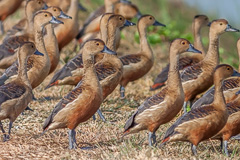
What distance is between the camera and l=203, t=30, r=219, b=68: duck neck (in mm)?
8750

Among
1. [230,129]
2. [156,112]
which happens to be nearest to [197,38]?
[230,129]

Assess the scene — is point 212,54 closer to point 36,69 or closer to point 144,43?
point 144,43

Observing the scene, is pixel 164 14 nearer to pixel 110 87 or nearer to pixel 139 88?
pixel 139 88

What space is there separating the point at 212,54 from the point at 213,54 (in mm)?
15

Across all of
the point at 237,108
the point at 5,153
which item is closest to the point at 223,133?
the point at 237,108

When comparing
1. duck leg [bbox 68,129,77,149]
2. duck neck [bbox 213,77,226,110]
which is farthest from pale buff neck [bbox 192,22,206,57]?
duck leg [bbox 68,129,77,149]

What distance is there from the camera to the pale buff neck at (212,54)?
28.7ft

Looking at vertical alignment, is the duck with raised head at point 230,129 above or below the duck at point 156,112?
below

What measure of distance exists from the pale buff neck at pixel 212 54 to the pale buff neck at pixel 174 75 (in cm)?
142

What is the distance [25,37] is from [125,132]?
3790 mm

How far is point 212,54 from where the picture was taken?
29.0 feet

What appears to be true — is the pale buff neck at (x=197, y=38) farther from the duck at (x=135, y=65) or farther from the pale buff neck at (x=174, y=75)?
the pale buff neck at (x=174, y=75)

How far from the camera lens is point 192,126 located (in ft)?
20.9

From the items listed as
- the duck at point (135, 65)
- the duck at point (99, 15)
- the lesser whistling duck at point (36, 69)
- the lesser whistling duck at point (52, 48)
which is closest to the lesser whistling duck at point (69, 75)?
the lesser whistling duck at point (36, 69)
